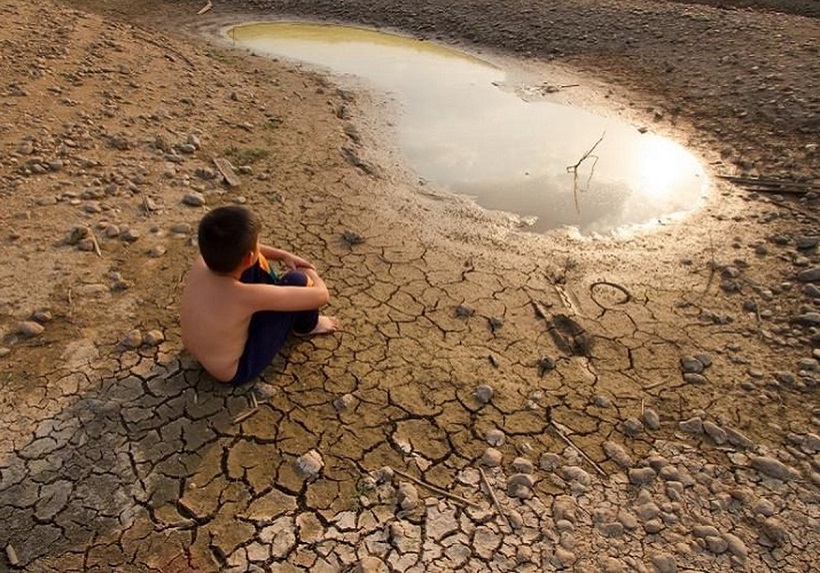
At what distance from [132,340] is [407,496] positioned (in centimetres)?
185

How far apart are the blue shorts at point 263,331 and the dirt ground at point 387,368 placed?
5.2 inches

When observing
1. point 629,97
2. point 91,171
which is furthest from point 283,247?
point 629,97

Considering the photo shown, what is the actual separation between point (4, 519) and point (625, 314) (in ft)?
11.9

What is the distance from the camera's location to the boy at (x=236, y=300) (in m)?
2.79

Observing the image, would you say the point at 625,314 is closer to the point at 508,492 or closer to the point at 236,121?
Answer: the point at 508,492

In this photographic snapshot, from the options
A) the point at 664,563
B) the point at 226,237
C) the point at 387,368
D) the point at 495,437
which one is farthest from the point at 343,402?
the point at 664,563

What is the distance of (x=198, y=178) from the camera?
5230 mm

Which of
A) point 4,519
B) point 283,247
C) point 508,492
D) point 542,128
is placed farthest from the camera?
point 542,128

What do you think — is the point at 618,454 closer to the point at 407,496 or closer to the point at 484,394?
the point at 484,394

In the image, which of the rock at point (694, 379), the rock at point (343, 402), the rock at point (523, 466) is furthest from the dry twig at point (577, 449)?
the rock at point (343, 402)

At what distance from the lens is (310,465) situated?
9.40 ft

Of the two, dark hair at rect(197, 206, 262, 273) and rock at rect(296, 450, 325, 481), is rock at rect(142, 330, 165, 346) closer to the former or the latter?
dark hair at rect(197, 206, 262, 273)

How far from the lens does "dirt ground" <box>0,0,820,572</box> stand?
104 inches

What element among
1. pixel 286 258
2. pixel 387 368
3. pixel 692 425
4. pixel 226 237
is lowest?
pixel 387 368
